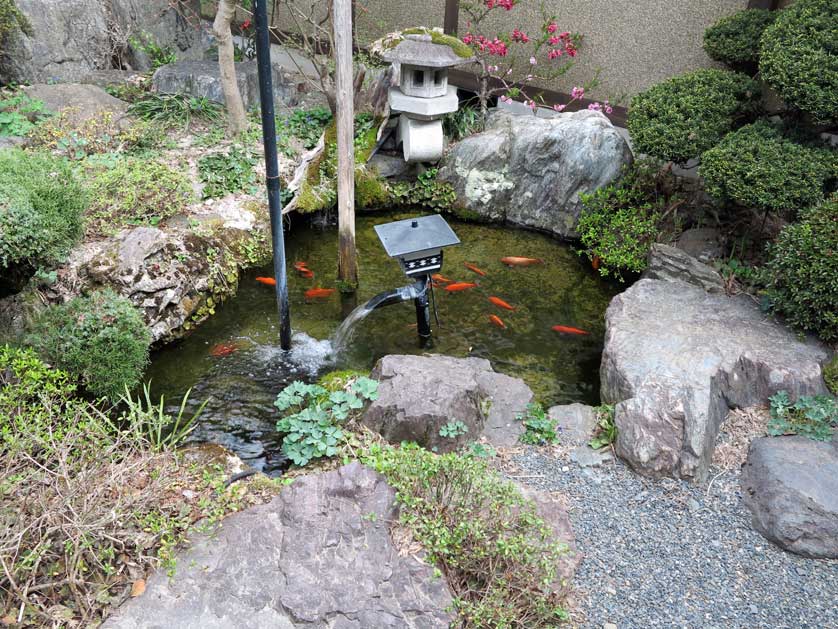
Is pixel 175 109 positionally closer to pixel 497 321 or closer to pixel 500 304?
pixel 500 304

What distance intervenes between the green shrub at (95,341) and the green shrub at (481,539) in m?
2.47

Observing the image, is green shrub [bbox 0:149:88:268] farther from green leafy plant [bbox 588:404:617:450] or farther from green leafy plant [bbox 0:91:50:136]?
green leafy plant [bbox 588:404:617:450]

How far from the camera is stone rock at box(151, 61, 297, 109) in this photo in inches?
368

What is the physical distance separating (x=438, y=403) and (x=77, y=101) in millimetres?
6938

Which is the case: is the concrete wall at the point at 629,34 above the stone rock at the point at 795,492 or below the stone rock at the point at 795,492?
above

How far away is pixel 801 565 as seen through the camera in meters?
4.07

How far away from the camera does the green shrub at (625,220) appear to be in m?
7.54

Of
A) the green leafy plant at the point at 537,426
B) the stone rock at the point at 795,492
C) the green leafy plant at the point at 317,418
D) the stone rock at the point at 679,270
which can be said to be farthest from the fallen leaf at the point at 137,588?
the stone rock at the point at 679,270

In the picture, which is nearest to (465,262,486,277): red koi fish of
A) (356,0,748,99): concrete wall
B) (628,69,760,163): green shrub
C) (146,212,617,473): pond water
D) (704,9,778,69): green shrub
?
(146,212,617,473): pond water

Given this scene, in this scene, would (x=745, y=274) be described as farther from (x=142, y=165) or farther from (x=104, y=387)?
(x=142, y=165)

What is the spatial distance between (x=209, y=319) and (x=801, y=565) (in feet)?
17.6

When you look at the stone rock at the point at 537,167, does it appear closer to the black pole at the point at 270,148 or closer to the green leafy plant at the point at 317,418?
the black pole at the point at 270,148

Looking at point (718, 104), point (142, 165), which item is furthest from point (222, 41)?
point (718, 104)

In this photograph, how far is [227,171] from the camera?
26.2 ft
